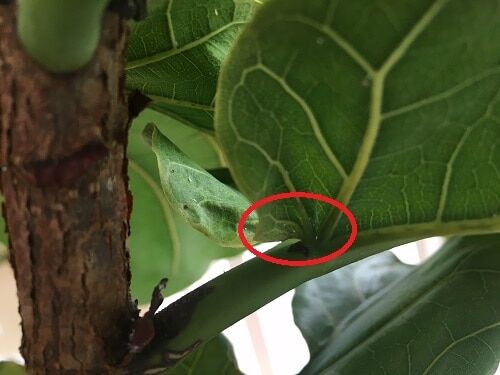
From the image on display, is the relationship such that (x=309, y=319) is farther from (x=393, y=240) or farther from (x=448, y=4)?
(x=448, y=4)

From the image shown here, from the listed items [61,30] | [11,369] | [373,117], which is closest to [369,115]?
[373,117]

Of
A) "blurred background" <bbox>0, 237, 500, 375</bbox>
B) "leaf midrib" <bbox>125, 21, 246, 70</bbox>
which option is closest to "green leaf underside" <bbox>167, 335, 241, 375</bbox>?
"leaf midrib" <bbox>125, 21, 246, 70</bbox>

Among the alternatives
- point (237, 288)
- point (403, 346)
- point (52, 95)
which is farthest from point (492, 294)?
point (52, 95)

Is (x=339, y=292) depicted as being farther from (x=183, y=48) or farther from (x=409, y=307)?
(x=183, y=48)

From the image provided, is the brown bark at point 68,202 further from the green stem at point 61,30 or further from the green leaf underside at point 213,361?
the green leaf underside at point 213,361

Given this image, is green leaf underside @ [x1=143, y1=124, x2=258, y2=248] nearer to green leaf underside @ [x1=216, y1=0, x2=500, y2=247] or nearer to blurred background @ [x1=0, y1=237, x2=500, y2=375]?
green leaf underside @ [x1=216, y1=0, x2=500, y2=247]

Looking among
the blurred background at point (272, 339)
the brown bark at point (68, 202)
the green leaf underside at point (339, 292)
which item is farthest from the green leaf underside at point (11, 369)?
the blurred background at point (272, 339)

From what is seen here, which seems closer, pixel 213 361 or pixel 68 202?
pixel 68 202
